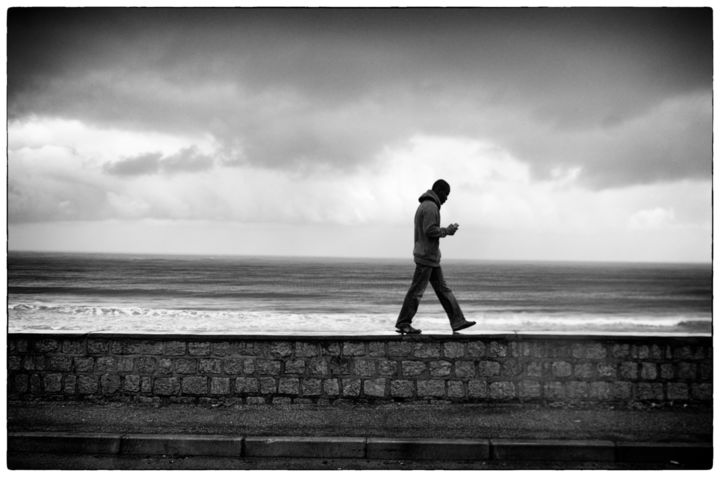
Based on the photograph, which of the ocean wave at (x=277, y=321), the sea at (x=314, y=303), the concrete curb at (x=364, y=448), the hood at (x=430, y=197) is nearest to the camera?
the concrete curb at (x=364, y=448)

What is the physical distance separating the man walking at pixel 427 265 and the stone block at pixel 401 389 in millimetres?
523

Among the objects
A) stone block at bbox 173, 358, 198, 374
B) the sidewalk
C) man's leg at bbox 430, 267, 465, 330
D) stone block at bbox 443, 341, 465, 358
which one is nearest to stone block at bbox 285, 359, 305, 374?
the sidewalk

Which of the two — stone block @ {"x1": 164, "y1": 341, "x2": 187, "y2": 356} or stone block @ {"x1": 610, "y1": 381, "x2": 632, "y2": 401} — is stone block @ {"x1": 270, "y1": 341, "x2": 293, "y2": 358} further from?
stone block @ {"x1": 610, "y1": 381, "x2": 632, "y2": 401}

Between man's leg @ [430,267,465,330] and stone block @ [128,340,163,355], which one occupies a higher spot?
man's leg @ [430,267,465,330]

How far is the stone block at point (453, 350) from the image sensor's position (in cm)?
644

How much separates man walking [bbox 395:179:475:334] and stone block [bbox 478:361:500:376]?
428 mm

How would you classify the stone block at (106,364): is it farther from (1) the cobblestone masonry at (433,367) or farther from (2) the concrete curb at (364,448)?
(2) the concrete curb at (364,448)

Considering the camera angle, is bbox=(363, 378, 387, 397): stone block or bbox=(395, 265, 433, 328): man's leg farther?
bbox=(395, 265, 433, 328): man's leg

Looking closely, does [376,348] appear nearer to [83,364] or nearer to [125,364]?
[125,364]

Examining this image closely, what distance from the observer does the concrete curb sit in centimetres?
505

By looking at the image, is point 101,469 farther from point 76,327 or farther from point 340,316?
point 340,316

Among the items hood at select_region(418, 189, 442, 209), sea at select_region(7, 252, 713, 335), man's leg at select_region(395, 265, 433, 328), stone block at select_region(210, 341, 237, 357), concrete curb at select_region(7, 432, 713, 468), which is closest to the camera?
concrete curb at select_region(7, 432, 713, 468)

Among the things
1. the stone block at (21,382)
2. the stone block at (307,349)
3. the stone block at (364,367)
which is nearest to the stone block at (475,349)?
the stone block at (364,367)

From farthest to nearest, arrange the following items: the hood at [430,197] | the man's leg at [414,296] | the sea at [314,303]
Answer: the sea at [314,303], the hood at [430,197], the man's leg at [414,296]
